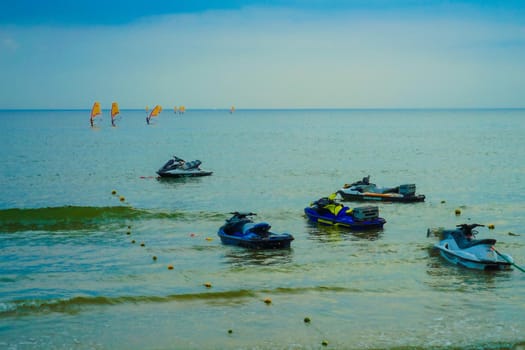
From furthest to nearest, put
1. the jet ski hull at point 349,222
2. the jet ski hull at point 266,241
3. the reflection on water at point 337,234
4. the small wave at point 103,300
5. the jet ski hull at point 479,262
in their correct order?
the jet ski hull at point 349,222 < the reflection on water at point 337,234 < the jet ski hull at point 266,241 < the jet ski hull at point 479,262 < the small wave at point 103,300

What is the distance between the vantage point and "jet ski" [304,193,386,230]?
2673 centimetres

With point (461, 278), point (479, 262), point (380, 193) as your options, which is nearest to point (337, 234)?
point (479, 262)

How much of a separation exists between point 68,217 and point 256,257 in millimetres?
13870

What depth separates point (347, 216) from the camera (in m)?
27.2

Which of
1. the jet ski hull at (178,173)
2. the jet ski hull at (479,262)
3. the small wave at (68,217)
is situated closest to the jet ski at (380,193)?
the small wave at (68,217)

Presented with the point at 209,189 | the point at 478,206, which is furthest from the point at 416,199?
the point at 209,189

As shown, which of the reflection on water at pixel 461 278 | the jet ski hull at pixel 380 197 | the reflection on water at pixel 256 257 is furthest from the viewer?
the jet ski hull at pixel 380 197

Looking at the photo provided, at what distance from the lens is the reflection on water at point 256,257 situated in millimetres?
21734

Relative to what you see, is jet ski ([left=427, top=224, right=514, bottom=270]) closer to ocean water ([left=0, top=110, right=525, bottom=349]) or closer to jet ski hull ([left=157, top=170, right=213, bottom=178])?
ocean water ([left=0, top=110, right=525, bottom=349])

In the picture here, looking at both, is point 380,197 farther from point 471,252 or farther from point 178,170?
point 178,170

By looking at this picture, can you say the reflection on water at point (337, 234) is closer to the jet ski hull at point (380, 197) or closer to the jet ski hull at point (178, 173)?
the jet ski hull at point (380, 197)

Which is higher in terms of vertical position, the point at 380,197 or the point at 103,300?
the point at 380,197

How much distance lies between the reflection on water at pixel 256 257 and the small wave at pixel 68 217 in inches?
378

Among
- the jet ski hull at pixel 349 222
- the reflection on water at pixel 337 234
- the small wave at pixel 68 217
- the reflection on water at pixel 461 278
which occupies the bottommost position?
the small wave at pixel 68 217
